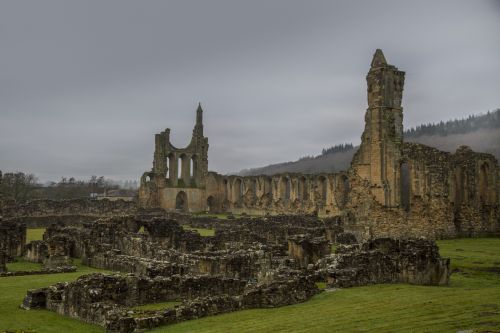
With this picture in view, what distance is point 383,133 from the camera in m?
37.3

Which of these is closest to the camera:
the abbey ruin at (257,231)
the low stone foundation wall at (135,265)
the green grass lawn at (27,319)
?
the green grass lawn at (27,319)

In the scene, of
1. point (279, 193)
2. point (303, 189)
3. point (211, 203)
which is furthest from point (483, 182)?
point (211, 203)

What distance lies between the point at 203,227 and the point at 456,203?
20.2 metres

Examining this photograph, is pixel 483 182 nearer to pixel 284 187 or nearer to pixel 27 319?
pixel 284 187

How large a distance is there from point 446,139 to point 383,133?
55.7m

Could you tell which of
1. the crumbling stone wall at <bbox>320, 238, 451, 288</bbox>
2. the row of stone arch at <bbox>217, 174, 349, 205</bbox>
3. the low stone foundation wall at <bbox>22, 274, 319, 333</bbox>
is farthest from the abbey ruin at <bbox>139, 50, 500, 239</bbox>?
the low stone foundation wall at <bbox>22, 274, 319, 333</bbox>

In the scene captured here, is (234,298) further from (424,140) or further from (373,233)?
(424,140)

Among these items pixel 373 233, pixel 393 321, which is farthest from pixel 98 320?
pixel 373 233

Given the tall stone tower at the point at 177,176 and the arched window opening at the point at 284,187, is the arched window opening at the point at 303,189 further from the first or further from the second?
the tall stone tower at the point at 177,176

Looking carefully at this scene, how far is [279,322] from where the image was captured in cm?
1066

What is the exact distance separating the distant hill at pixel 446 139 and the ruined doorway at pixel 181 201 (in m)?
28.1

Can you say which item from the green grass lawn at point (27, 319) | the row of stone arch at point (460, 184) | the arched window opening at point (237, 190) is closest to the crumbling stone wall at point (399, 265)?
the green grass lawn at point (27, 319)

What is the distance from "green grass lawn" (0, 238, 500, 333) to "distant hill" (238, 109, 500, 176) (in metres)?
51.0

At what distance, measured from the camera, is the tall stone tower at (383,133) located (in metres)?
37.0
